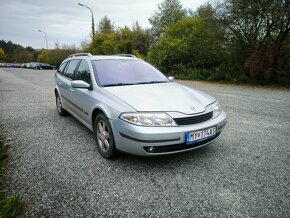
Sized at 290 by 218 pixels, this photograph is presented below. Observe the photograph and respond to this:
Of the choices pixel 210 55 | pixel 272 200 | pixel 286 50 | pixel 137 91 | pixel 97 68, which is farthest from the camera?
pixel 210 55

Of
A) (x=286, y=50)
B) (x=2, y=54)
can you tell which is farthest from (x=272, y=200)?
(x=2, y=54)

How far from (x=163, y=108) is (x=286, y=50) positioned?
13441 mm

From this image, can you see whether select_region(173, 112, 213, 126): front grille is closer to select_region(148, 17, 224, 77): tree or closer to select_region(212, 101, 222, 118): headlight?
select_region(212, 101, 222, 118): headlight

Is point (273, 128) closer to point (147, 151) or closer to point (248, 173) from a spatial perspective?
point (248, 173)

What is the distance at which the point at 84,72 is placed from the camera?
4.46 meters

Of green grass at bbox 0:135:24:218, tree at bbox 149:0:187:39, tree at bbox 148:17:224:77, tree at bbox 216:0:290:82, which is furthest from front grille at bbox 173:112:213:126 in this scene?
tree at bbox 149:0:187:39

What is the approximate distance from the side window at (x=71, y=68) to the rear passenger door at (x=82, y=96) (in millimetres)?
309

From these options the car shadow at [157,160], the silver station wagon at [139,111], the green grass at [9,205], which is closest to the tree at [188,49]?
the silver station wagon at [139,111]

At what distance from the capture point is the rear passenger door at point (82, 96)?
405cm

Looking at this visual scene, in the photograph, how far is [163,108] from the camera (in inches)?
122

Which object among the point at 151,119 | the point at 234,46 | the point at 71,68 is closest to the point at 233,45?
the point at 234,46

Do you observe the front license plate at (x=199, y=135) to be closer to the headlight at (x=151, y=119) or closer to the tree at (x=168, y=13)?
the headlight at (x=151, y=119)

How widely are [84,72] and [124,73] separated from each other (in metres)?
0.78

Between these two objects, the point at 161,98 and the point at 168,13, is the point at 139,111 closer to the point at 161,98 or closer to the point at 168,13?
the point at 161,98
